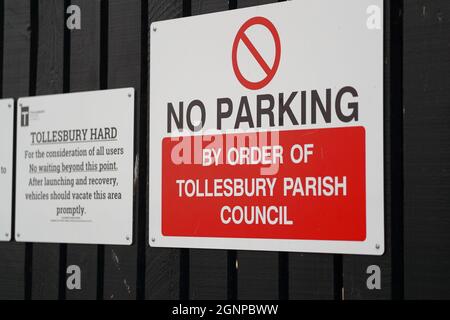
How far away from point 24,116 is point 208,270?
1.16 metres

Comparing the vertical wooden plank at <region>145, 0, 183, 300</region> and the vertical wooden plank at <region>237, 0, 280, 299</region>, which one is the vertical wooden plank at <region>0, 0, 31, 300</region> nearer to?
the vertical wooden plank at <region>145, 0, 183, 300</region>

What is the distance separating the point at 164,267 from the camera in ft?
10.8

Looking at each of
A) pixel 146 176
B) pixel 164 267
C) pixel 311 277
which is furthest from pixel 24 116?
pixel 311 277

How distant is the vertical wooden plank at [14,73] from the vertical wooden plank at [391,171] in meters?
1.59

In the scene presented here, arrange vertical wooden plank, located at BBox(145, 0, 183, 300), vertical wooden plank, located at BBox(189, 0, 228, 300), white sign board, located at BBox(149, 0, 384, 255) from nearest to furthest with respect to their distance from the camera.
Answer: white sign board, located at BBox(149, 0, 384, 255), vertical wooden plank, located at BBox(189, 0, 228, 300), vertical wooden plank, located at BBox(145, 0, 183, 300)

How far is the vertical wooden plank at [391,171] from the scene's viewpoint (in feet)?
9.14

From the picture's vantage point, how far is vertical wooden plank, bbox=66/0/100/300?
347 centimetres

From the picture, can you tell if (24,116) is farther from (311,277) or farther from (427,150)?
(427,150)

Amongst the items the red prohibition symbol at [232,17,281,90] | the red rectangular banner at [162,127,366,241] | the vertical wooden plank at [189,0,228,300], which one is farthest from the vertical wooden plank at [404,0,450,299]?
the vertical wooden plank at [189,0,228,300]
